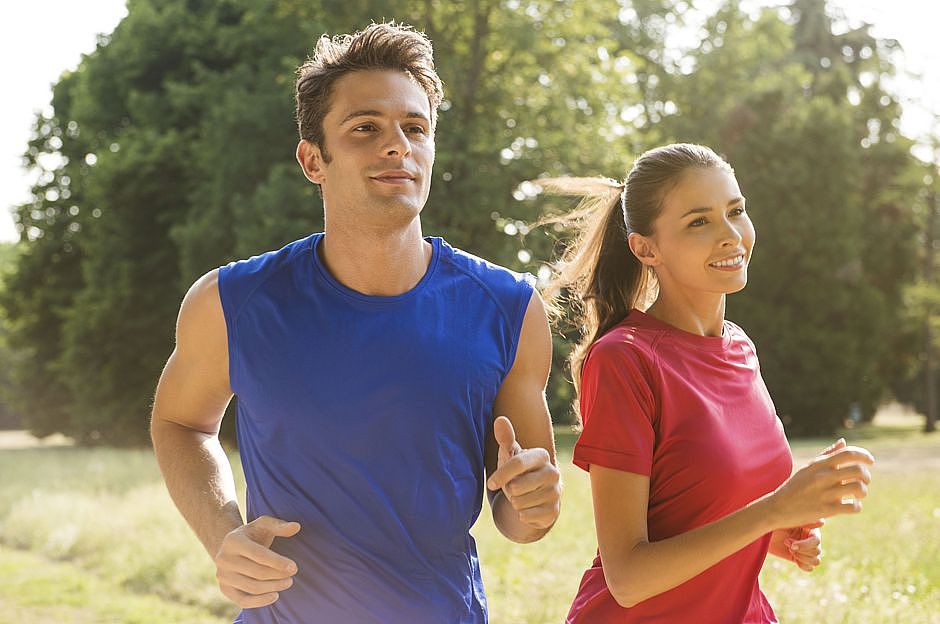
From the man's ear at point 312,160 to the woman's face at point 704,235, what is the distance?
0.89m

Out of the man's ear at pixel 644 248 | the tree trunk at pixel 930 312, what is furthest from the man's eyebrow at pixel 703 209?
the tree trunk at pixel 930 312

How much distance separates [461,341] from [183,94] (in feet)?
81.9

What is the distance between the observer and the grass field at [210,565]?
6.38 metres

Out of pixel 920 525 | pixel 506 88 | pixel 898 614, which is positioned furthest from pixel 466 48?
pixel 898 614

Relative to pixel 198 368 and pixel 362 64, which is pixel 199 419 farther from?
pixel 362 64

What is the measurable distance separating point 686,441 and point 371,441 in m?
0.74

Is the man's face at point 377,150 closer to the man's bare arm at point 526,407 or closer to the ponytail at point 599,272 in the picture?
the man's bare arm at point 526,407

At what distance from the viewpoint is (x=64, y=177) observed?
31.7 m

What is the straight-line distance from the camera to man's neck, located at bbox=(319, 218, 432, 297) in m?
2.86

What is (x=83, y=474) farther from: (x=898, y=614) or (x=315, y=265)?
(x=315, y=265)

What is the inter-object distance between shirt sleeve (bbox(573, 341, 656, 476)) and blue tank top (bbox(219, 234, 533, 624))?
0.78 feet

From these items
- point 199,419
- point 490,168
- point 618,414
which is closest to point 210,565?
point 199,419

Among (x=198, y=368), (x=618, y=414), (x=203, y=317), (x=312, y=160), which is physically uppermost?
(x=312, y=160)

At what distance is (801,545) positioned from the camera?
3020 millimetres
